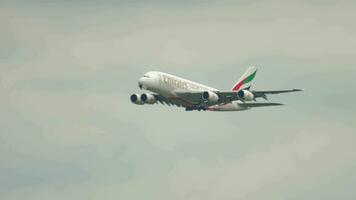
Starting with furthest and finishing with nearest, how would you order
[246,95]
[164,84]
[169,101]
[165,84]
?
[169,101] → [165,84] → [164,84] → [246,95]

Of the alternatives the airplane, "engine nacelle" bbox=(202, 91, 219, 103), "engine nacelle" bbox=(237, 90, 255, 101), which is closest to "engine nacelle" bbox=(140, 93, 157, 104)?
the airplane

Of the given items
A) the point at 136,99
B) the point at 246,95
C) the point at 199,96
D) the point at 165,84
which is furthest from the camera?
the point at 136,99

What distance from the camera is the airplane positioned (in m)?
149

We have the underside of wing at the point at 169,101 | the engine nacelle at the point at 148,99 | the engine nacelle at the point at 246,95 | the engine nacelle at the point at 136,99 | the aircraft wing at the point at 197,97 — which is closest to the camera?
the engine nacelle at the point at 246,95

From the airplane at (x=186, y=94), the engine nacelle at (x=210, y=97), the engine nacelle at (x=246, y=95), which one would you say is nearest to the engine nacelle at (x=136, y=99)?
the airplane at (x=186, y=94)

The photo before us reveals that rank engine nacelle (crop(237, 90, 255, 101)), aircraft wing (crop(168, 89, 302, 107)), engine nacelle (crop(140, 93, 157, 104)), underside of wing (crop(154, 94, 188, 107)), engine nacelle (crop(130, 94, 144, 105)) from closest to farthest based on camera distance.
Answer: engine nacelle (crop(237, 90, 255, 101))
aircraft wing (crop(168, 89, 302, 107))
underside of wing (crop(154, 94, 188, 107))
engine nacelle (crop(140, 93, 157, 104))
engine nacelle (crop(130, 94, 144, 105))

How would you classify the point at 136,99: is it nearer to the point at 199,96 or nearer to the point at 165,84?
the point at 165,84

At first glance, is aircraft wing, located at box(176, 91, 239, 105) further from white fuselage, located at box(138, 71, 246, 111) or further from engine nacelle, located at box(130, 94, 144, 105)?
engine nacelle, located at box(130, 94, 144, 105)

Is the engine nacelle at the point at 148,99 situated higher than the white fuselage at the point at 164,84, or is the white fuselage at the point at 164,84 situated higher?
the white fuselage at the point at 164,84

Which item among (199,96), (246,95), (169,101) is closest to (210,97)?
(199,96)

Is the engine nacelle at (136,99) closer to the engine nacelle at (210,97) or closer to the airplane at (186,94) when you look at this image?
the airplane at (186,94)

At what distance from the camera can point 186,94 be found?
15088 centimetres

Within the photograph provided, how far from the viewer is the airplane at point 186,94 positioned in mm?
149250

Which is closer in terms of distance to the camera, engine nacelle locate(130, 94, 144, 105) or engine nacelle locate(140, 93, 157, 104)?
engine nacelle locate(140, 93, 157, 104)
